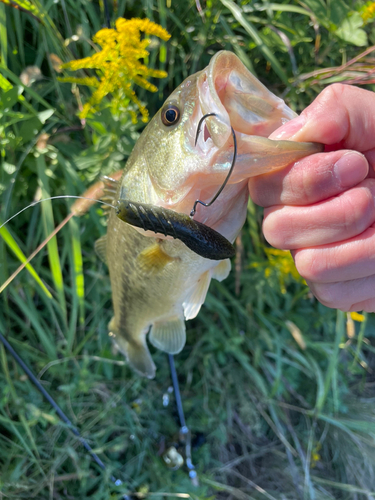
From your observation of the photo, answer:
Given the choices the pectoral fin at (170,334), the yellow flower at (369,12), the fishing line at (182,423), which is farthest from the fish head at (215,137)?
the fishing line at (182,423)

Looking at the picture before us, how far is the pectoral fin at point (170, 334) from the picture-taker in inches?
63.7

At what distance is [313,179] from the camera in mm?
856

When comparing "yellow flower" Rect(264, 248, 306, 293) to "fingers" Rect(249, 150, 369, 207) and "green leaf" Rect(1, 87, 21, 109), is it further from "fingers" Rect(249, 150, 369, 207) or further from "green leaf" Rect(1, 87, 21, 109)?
"green leaf" Rect(1, 87, 21, 109)

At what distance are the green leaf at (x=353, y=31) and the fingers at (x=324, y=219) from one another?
1.15m

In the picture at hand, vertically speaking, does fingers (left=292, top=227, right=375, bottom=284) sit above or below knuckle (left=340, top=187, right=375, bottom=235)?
below

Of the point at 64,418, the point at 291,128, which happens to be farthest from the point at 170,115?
the point at 64,418

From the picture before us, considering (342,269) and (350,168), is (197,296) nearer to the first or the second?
(342,269)

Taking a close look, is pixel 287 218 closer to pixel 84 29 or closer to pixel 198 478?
pixel 84 29

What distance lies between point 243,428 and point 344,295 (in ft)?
6.33

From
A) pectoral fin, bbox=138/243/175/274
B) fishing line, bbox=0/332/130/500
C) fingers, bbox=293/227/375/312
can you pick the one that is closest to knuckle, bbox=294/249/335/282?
fingers, bbox=293/227/375/312

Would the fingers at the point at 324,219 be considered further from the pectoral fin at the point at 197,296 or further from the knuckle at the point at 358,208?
the pectoral fin at the point at 197,296

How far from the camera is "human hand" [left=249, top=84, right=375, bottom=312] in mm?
843

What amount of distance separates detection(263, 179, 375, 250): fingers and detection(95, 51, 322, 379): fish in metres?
0.12

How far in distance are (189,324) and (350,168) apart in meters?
1.78
